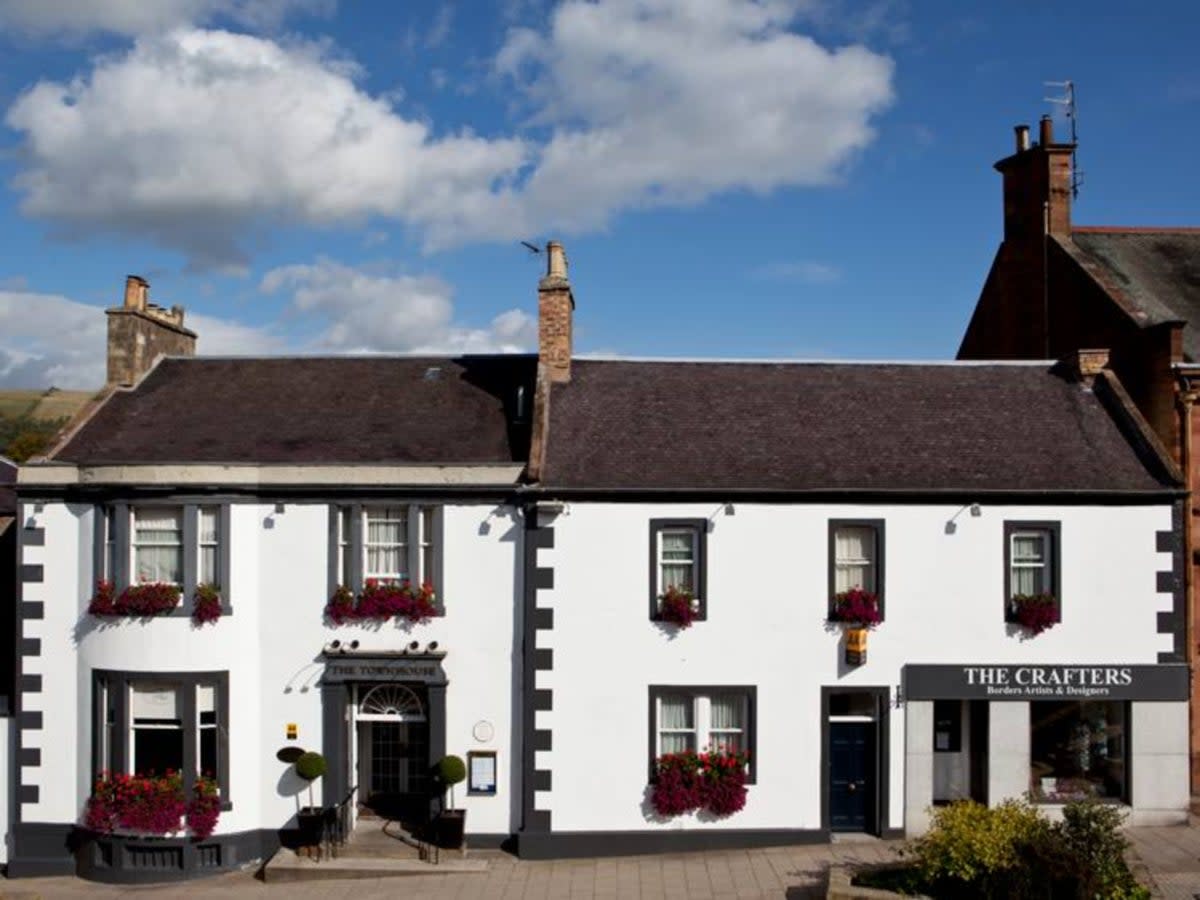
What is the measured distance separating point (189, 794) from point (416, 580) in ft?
16.8

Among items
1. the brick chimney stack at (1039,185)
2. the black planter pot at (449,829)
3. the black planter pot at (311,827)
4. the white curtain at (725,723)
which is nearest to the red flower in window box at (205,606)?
the black planter pot at (311,827)

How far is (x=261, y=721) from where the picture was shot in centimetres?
1945

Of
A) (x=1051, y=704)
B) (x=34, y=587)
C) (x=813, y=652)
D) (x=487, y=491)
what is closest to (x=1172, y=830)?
(x=1051, y=704)

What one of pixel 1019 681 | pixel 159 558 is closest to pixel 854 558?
pixel 1019 681

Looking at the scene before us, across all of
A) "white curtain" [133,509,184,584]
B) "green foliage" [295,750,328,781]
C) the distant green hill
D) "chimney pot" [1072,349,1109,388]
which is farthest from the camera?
the distant green hill

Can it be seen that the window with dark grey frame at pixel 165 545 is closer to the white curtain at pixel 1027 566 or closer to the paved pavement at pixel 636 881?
the paved pavement at pixel 636 881

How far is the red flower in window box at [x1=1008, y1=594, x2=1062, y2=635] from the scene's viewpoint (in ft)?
62.9

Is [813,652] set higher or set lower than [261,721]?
higher

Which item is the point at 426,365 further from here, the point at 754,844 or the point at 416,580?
the point at 754,844

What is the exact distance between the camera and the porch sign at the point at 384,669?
19.2 m

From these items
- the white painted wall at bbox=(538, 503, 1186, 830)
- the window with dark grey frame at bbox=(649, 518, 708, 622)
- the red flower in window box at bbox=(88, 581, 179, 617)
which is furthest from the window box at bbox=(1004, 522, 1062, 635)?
the red flower in window box at bbox=(88, 581, 179, 617)

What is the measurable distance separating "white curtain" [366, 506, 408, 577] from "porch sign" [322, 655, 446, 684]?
1501 mm

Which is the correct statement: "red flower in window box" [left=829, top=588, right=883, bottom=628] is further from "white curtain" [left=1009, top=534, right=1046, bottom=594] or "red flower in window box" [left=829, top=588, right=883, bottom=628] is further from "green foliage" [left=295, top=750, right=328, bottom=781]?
"green foliage" [left=295, top=750, right=328, bottom=781]

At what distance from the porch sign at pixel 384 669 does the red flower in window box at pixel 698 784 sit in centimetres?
406
